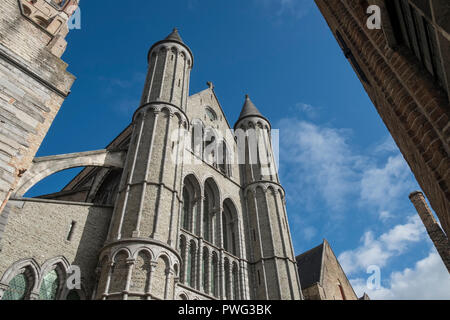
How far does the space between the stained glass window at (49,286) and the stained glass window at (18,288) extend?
40 cm

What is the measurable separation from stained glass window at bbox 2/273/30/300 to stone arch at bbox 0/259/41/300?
3cm

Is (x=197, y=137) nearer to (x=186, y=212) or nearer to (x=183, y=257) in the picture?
(x=186, y=212)

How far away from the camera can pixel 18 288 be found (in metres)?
8.62

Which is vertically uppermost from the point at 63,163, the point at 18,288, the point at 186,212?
the point at 186,212

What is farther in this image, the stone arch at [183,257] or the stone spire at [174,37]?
the stone spire at [174,37]

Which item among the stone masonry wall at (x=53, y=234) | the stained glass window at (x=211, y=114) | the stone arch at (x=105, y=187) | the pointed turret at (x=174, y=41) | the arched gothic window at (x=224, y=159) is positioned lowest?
the stone masonry wall at (x=53, y=234)

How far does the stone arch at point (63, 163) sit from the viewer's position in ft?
34.1

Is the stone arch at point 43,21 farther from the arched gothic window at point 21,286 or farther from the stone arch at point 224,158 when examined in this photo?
the stone arch at point 224,158

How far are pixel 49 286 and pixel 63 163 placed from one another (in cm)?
422

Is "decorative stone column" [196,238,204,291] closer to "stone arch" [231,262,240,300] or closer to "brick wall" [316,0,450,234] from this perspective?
"stone arch" [231,262,240,300]

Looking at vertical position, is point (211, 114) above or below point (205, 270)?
above

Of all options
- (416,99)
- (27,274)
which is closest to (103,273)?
(27,274)

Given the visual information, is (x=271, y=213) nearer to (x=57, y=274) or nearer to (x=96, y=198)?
(x=96, y=198)

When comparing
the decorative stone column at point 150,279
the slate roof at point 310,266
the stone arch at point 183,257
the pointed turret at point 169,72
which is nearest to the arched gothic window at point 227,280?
the stone arch at point 183,257
